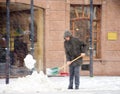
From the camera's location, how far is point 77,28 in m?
20.1

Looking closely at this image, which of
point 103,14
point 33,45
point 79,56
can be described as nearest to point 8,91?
point 79,56

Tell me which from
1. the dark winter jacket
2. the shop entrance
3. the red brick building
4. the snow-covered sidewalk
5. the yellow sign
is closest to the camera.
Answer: the snow-covered sidewalk

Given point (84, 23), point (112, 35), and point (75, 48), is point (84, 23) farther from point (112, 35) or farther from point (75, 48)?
point (75, 48)

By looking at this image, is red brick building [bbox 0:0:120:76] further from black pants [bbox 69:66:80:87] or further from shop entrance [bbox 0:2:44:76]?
black pants [bbox 69:66:80:87]

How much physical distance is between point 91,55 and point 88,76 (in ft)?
3.28

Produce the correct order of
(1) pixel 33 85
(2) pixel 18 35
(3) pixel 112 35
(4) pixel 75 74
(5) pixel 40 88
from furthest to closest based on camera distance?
(3) pixel 112 35
(2) pixel 18 35
(4) pixel 75 74
(1) pixel 33 85
(5) pixel 40 88

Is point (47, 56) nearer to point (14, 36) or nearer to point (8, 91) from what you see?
point (14, 36)

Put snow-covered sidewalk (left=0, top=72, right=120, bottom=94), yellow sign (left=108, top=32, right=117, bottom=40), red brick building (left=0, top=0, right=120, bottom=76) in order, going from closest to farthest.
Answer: snow-covered sidewalk (left=0, top=72, right=120, bottom=94)
red brick building (left=0, top=0, right=120, bottom=76)
yellow sign (left=108, top=32, right=117, bottom=40)

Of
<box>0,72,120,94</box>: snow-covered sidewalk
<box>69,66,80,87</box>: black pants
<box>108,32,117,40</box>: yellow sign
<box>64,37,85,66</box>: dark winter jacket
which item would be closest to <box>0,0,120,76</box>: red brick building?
<box>108,32,117,40</box>: yellow sign

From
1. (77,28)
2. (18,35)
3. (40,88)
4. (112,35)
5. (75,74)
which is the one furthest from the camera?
(77,28)

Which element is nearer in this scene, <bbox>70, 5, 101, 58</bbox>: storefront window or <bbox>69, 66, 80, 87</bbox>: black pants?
<bbox>69, 66, 80, 87</bbox>: black pants

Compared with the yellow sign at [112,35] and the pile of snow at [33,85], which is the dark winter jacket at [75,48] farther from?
the yellow sign at [112,35]

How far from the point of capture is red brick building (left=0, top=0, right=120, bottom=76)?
19.5 meters

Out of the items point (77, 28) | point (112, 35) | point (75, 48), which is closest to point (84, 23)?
point (77, 28)
